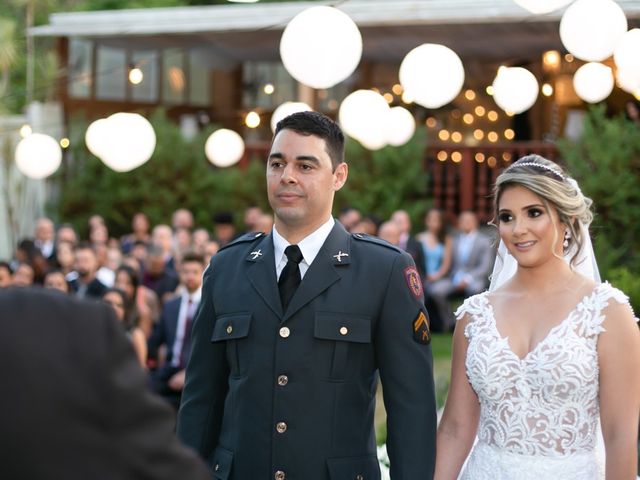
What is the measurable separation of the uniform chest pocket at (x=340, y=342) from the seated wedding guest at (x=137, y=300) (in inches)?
243

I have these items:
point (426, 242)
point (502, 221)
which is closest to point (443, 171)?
point (426, 242)

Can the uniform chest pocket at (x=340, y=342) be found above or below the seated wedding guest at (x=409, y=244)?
above

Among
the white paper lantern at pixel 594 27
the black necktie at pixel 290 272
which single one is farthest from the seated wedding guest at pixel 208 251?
the black necktie at pixel 290 272

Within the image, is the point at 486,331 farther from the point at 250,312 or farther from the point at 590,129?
the point at 590,129

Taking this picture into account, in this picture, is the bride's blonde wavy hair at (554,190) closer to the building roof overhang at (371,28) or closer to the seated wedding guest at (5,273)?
the seated wedding guest at (5,273)

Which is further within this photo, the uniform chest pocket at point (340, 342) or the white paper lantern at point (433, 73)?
the white paper lantern at point (433, 73)

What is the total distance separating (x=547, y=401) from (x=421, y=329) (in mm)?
582

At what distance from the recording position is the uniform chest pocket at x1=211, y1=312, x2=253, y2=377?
4379 mm

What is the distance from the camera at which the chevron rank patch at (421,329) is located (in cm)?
432

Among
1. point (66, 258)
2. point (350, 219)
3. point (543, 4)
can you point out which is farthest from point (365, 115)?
point (543, 4)

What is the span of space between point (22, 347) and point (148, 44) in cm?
1857

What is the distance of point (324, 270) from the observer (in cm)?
446

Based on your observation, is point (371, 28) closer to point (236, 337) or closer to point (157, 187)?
point (157, 187)

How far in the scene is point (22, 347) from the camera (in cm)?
202
